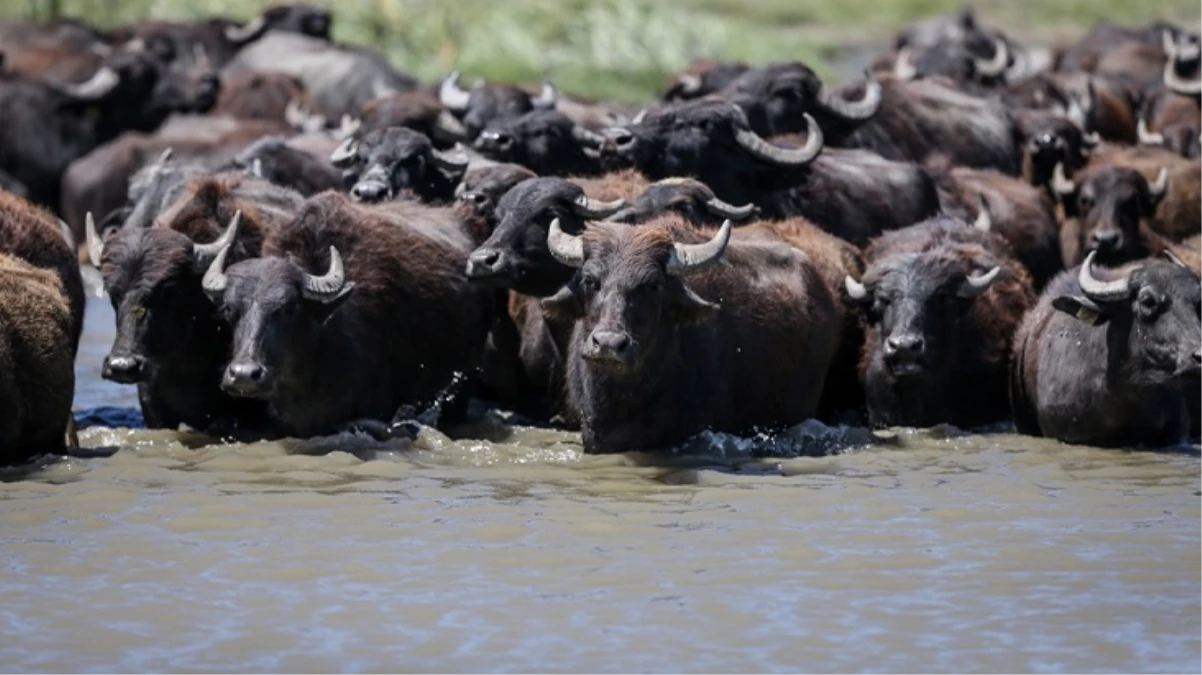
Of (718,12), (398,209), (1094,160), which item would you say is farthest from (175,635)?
(718,12)

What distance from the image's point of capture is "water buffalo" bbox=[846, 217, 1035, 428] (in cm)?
1370

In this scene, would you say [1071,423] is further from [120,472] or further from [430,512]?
[120,472]

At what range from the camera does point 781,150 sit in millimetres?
15922

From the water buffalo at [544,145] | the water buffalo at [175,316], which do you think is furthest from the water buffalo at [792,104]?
the water buffalo at [175,316]

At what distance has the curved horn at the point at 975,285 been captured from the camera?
13.9m

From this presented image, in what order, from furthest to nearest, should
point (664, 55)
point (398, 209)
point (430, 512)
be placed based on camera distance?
point (664, 55) → point (398, 209) → point (430, 512)

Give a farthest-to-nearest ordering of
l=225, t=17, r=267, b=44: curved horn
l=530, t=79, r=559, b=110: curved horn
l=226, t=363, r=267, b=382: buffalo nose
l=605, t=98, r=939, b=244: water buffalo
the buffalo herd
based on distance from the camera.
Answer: l=225, t=17, r=267, b=44: curved horn → l=530, t=79, r=559, b=110: curved horn → l=605, t=98, r=939, b=244: water buffalo → the buffalo herd → l=226, t=363, r=267, b=382: buffalo nose

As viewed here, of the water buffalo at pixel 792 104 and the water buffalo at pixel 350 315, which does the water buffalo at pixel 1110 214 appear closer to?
the water buffalo at pixel 792 104

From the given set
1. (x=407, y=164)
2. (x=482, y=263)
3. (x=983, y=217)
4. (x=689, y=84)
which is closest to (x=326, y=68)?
(x=689, y=84)

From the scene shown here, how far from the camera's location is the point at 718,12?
4191 cm

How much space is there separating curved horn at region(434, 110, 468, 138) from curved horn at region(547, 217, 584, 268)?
6.04 meters

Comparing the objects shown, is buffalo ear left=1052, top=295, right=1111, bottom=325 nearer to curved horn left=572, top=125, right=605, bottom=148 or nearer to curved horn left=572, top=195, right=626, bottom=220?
curved horn left=572, top=195, right=626, bottom=220

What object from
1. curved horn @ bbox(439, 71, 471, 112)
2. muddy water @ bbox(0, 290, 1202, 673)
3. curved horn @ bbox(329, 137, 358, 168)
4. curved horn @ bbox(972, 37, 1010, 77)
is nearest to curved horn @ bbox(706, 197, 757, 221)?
muddy water @ bbox(0, 290, 1202, 673)

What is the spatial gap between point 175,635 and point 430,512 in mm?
2285
